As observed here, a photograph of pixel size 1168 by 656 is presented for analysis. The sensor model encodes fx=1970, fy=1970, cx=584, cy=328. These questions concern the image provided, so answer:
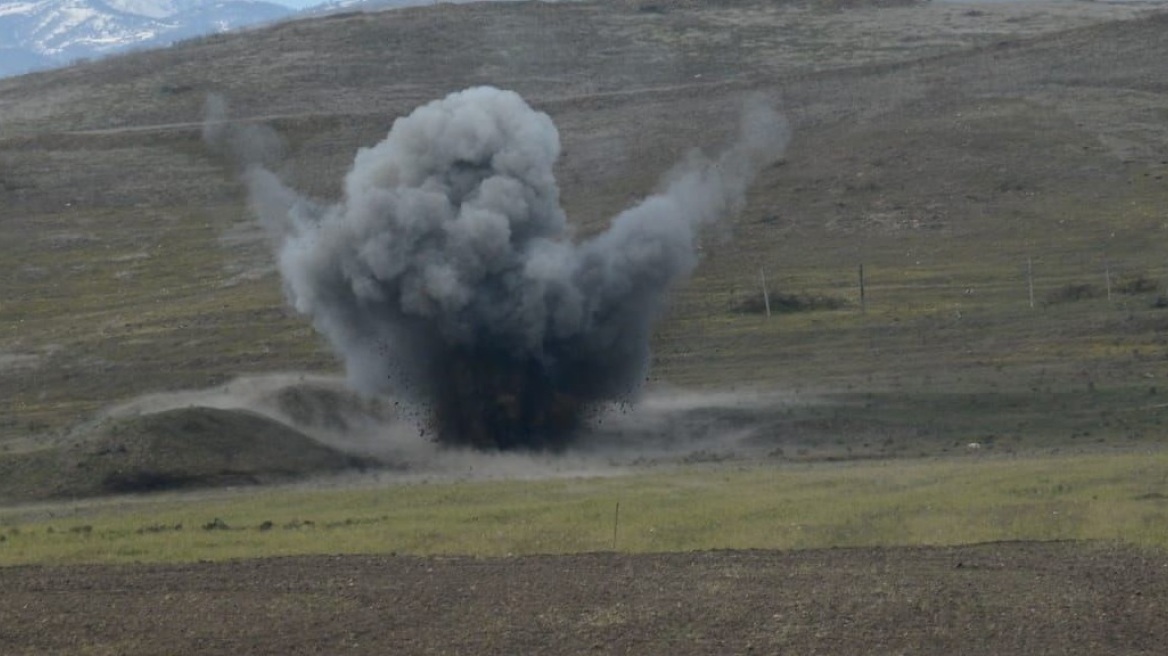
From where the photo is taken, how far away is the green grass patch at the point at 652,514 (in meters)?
31.8

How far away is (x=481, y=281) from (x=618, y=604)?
23.2m

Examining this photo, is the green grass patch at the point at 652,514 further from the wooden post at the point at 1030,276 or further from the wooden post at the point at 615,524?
the wooden post at the point at 1030,276

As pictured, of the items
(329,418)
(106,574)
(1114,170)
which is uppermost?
(106,574)

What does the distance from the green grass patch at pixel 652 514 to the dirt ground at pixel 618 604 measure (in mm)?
1565

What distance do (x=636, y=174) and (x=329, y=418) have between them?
145ft

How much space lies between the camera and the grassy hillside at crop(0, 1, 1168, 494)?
57562mm

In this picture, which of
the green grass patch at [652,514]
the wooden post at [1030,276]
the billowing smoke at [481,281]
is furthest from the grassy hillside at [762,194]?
the green grass patch at [652,514]

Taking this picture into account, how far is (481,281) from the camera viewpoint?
48781mm

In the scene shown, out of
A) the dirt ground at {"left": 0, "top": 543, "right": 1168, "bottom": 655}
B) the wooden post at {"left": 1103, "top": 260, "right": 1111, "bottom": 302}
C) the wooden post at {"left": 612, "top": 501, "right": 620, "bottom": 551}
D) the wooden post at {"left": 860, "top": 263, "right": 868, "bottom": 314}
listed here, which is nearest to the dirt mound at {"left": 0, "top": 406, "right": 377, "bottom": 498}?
Result: the wooden post at {"left": 612, "top": 501, "right": 620, "bottom": 551}

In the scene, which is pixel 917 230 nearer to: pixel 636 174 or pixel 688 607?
pixel 636 174

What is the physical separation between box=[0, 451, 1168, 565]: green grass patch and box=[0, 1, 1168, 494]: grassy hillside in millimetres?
7007

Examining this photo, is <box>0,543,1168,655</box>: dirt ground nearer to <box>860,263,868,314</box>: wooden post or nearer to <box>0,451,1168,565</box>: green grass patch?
<box>0,451,1168,565</box>: green grass patch

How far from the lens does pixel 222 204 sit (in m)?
97.2

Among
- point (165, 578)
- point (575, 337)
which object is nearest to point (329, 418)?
point (575, 337)
